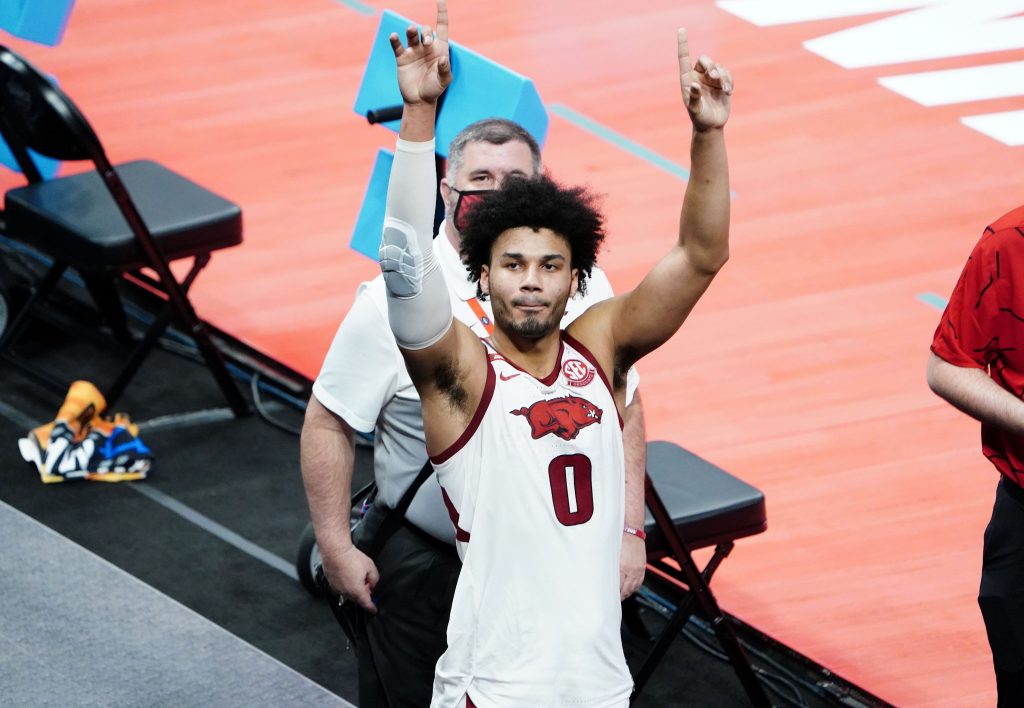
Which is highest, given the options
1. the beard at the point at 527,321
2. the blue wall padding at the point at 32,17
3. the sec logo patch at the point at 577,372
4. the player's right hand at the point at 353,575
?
the beard at the point at 527,321

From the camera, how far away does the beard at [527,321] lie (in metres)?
2.84

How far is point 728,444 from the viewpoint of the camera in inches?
224

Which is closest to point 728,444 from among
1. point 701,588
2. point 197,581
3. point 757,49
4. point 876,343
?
point 876,343

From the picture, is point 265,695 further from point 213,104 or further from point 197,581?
point 213,104

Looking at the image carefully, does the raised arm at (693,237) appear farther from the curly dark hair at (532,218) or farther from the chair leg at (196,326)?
the chair leg at (196,326)

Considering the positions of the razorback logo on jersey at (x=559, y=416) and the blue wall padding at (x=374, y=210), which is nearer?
the razorback logo on jersey at (x=559, y=416)

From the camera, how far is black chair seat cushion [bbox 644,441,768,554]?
428cm

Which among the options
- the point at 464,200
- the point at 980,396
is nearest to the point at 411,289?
the point at 464,200

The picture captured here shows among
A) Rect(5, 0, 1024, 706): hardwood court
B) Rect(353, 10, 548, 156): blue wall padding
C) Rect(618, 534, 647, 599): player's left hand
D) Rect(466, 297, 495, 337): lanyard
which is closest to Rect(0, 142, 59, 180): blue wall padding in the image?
Rect(5, 0, 1024, 706): hardwood court

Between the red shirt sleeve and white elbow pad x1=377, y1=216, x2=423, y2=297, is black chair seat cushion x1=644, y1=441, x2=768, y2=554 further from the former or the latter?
white elbow pad x1=377, y1=216, x2=423, y2=297

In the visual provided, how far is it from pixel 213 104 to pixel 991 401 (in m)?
6.15

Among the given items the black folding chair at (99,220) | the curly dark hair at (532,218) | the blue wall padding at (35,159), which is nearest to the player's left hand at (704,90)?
the curly dark hair at (532,218)

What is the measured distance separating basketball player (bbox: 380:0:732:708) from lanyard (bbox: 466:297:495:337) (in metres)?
0.59

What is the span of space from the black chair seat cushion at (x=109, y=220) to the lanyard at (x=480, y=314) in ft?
7.85
